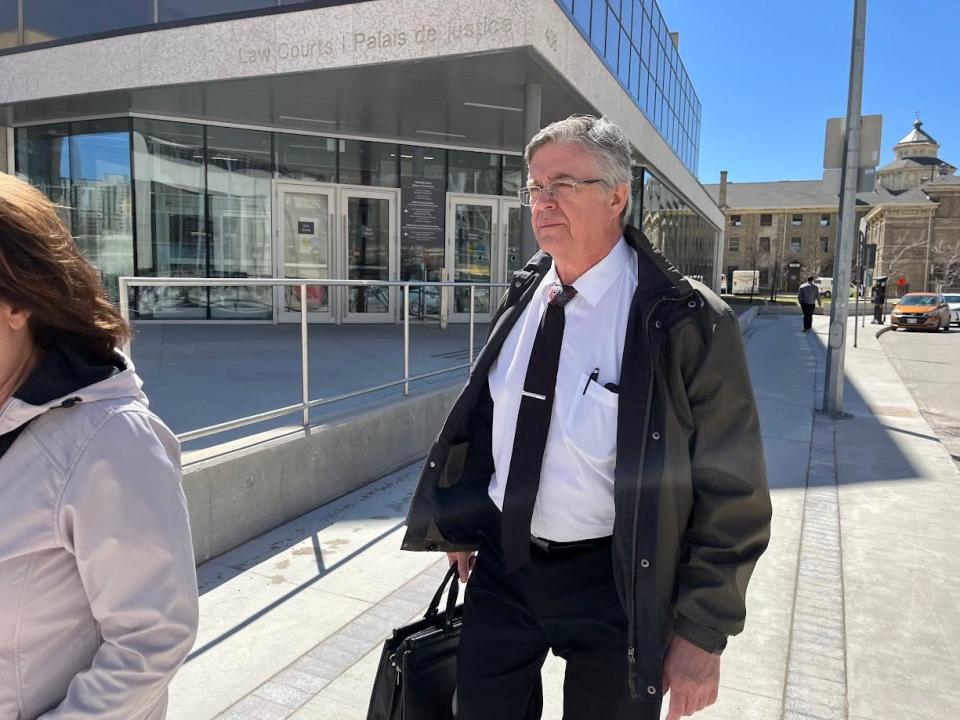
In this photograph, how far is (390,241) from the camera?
45.4 ft

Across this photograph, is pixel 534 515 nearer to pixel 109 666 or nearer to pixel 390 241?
pixel 109 666

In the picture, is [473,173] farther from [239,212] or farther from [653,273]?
[653,273]

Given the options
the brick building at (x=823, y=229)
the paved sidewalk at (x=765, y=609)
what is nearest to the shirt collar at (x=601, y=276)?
the paved sidewalk at (x=765, y=609)

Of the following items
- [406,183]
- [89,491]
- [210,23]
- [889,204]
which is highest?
[889,204]

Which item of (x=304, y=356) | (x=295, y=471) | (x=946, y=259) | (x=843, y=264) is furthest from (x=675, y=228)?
(x=946, y=259)

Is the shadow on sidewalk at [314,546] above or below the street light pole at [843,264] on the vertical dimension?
below

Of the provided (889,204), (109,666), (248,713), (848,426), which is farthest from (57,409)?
(889,204)

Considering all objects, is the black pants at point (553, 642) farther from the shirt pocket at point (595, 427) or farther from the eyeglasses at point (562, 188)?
the eyeglasses at point (562, 188)

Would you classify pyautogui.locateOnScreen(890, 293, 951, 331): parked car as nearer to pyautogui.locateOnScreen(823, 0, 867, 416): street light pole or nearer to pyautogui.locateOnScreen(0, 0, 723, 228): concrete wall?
pyautogui.locateOnScreen(0, 0, 723, 228): concrete wall

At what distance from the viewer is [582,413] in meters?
1.69

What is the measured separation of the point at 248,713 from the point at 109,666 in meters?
1.73

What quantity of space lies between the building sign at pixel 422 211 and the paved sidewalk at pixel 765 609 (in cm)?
898

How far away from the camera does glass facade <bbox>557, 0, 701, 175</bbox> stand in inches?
465

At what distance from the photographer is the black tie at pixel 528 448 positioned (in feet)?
5.74
